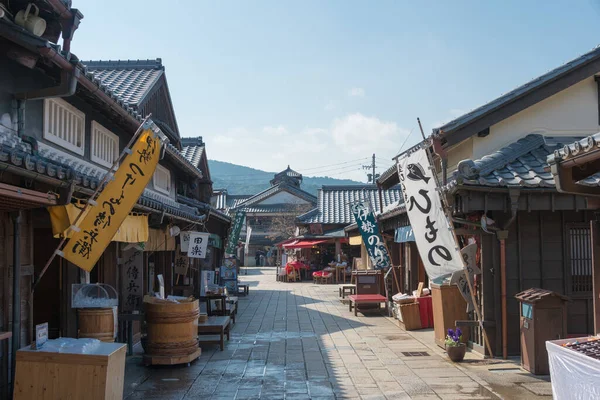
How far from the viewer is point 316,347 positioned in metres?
13.2

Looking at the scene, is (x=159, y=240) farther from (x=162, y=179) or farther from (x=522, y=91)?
(x=522, y=91)

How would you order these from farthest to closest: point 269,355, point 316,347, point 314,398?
point 316,347 → point 269,355 → point 314,398

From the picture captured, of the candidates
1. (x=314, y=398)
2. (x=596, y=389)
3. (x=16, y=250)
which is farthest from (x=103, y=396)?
(x=596, y=389)

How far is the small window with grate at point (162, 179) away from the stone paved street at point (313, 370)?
5337mm

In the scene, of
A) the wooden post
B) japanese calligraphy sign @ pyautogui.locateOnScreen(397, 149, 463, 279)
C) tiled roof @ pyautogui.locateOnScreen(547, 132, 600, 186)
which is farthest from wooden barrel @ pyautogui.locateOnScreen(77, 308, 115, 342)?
tiled roof @ pyautogui.locateOnScreen(547, 132, 600, 186)

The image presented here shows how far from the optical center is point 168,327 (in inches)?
419

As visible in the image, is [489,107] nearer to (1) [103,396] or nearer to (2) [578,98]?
(2) [578,98]

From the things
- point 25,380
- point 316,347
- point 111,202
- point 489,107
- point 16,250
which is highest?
point 489,107

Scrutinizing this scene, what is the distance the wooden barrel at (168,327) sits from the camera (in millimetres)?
10586

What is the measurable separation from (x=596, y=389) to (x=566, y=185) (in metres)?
2.30

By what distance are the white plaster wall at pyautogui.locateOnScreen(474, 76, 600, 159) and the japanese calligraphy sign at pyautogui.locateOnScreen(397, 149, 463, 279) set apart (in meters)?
2.95

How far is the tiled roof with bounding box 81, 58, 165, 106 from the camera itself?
682 inches

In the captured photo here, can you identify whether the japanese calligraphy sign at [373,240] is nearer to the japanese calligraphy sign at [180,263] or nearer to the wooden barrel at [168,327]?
the japanese calligraphy sign at [180,263]

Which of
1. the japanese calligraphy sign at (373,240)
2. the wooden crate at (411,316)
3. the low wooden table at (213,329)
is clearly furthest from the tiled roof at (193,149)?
the wooden crate at (411,316)
